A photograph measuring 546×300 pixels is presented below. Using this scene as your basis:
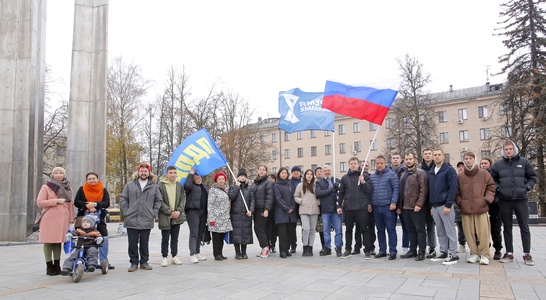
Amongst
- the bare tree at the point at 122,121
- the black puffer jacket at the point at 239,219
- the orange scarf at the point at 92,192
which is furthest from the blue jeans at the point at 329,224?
the bare tree at the point at 122,121

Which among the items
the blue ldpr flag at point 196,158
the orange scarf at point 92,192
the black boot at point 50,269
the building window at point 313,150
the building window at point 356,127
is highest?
the building window at point 356,127

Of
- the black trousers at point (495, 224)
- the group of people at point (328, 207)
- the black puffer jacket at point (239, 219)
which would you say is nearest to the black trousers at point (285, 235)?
the group of people at point (328, 207)

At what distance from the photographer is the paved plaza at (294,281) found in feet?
19.0

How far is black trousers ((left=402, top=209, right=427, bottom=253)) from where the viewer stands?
8.73 meters

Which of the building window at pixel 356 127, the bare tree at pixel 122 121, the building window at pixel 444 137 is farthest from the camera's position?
the building window at pixel 356 127

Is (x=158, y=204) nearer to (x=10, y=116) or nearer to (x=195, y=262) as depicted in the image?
(x=195, y=262)

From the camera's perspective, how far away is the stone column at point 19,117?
13891 mm

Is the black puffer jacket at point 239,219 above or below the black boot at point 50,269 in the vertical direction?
above

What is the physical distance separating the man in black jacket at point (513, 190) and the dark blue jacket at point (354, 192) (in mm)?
2508

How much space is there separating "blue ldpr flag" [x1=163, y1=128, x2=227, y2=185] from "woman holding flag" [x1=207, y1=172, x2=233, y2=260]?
405 mm

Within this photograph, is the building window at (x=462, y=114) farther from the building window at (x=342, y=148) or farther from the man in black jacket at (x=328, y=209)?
the man in black jacket at (x=328, y=209)

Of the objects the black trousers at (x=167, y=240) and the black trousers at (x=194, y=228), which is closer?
the black trousers at (x=167, y=240)

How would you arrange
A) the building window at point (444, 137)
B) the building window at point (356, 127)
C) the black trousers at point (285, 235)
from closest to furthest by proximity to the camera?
the black trousers at point (285, 235), the building window at point (444, 137), the building window at point (356, 127)

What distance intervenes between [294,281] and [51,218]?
4.45m
